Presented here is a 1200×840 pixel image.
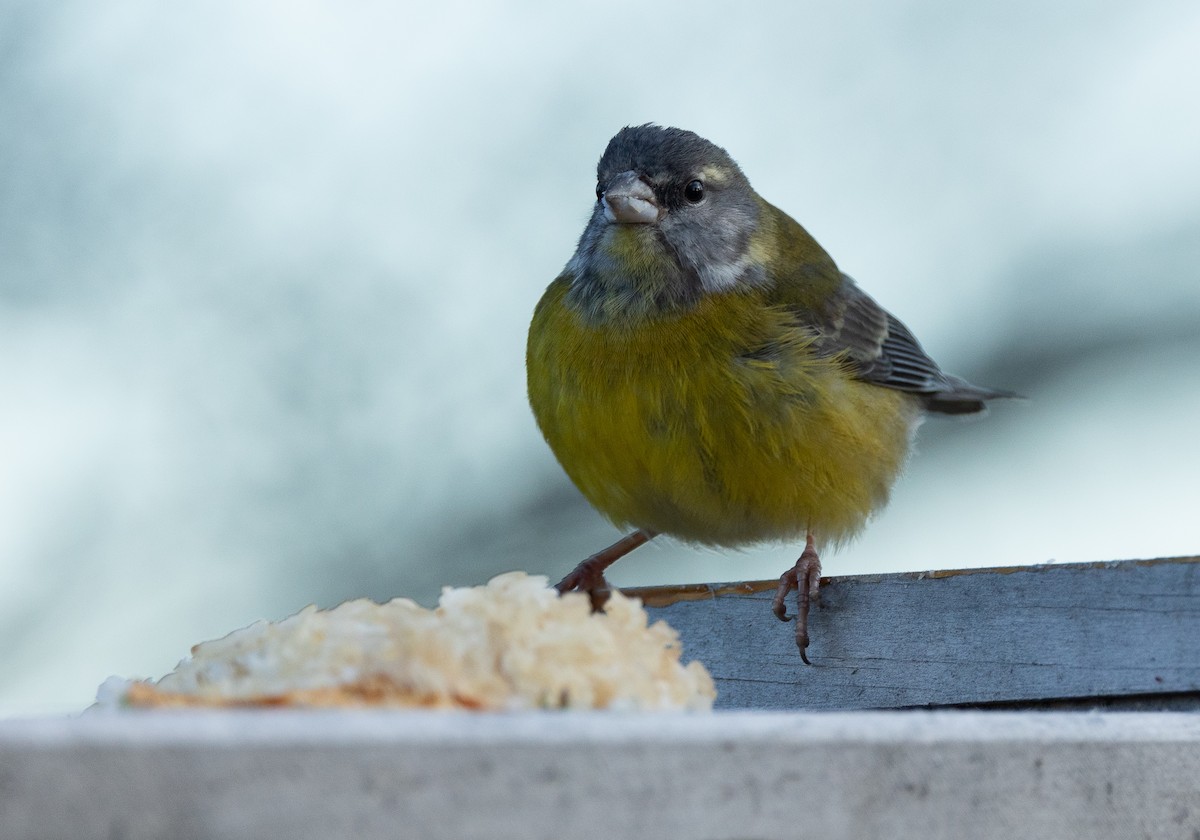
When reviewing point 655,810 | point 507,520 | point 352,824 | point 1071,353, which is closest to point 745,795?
point 655,810

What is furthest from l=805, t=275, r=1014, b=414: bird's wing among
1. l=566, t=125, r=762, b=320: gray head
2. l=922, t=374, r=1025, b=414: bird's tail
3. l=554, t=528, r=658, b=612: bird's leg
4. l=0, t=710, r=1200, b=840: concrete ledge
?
l=0, t=710, r=1200, b=840: concrete ledge

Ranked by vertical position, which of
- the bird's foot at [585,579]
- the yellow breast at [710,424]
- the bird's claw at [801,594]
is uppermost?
the yellow breast at [710,424]

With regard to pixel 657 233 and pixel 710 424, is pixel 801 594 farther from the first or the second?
pixel 657 233

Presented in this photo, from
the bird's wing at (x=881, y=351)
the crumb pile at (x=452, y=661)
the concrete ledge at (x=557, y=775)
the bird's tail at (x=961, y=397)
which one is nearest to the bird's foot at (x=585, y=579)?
the bird's wing at (x=881, y=351)

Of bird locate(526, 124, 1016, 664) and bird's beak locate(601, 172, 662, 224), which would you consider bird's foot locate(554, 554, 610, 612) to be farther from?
bird's beak locate(601, 172, 662, 224)

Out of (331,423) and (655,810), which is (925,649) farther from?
(331,423)

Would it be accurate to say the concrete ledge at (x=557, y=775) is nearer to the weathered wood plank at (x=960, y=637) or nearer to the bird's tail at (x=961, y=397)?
the weathered wood plank at (x=960, y=637)
